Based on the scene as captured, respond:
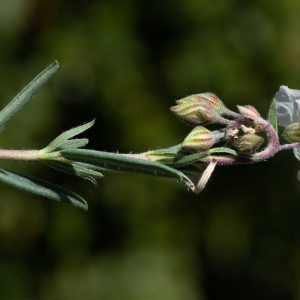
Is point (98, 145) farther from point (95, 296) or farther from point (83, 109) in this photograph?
point (95, 296)

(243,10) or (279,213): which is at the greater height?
(243,10)

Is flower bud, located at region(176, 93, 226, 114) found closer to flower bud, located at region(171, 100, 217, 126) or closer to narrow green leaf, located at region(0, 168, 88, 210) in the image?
flower bud, located at region(171, 100, 217, 126)

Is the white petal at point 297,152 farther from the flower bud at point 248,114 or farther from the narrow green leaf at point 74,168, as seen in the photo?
the narrow green leaf at point 74,168

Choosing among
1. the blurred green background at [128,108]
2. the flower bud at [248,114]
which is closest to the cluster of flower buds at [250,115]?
the flower bud at [248,114]

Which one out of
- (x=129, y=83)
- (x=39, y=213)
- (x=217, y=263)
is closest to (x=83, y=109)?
(x=129, y=83)

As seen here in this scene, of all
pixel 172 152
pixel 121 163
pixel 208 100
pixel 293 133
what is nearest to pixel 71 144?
pixel 121 163

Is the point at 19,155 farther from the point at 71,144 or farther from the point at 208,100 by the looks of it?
the point at 208,100

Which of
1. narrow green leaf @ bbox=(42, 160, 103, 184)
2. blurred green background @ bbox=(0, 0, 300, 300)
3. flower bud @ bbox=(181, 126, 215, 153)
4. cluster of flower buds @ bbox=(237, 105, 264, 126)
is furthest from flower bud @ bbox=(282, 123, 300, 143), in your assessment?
blurred green background @ bbox=(0, 0, 300, 300)
